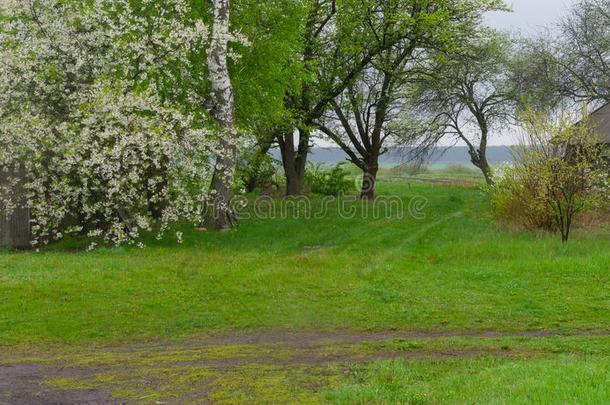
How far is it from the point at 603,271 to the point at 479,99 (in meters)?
31.3

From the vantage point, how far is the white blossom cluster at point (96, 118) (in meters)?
19.5

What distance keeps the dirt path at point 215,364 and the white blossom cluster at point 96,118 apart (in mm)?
8511

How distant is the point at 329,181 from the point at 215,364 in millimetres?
30324

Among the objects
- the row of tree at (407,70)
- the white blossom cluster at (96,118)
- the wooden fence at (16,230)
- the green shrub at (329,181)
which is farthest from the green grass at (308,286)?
the green shrub at (329,181)

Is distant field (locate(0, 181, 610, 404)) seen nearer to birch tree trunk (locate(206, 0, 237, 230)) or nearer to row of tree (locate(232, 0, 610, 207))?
birch tree trunk (locate(206, 0, 237, 230))

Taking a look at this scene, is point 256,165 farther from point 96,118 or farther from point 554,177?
point 554,177

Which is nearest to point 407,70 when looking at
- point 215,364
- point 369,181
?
point 369,181

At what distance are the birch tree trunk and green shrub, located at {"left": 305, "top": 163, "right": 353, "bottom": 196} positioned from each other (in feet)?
55.2

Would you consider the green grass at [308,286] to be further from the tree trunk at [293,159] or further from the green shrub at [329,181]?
the green shrub at [329,181]

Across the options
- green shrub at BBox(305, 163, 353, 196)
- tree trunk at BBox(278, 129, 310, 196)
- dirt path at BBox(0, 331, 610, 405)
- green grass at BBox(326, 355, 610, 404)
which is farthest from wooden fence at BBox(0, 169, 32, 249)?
green shrub at BBox(305, 163, 353, 196)

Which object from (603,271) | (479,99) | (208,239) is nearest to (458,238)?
(603,271)

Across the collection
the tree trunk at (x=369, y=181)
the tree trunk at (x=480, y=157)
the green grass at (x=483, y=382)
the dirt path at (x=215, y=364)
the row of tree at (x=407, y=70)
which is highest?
the row of tree at (x=407, y=70)

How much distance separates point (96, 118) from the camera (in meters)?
19.4

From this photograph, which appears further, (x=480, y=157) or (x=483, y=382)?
(x=480, y=157)
